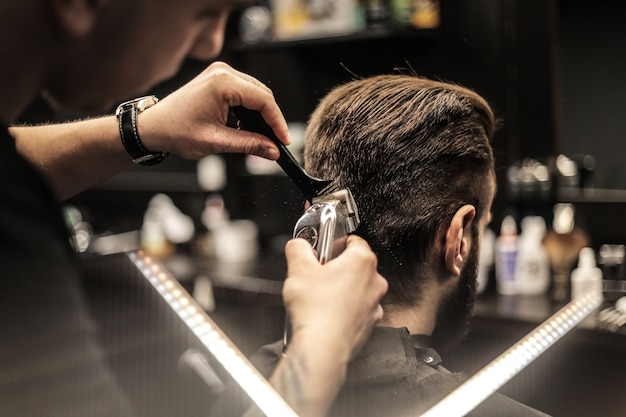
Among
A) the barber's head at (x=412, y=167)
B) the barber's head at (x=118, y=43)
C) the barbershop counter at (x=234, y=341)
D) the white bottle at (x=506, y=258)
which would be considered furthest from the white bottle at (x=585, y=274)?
the barber's head at (x=118, y=43)

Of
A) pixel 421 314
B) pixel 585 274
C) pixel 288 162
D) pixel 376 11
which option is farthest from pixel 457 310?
pixel 585 274

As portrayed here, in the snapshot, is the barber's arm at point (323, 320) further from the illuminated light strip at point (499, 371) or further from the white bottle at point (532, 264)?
the white bottle at point (532, 264)

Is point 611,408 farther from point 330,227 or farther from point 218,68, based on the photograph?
point 218,68

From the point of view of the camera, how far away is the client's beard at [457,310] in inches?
42.1

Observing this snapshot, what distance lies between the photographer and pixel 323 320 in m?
0.84

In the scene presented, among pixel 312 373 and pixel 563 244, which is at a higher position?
pixel 312 373

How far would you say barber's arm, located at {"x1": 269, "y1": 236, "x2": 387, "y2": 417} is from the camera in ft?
2.79

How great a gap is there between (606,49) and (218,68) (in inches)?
38.4

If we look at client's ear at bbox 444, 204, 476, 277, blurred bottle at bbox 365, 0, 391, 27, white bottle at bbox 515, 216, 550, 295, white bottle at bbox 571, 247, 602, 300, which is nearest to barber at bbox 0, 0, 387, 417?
client's ear at bbox 444, 204, 476, 277

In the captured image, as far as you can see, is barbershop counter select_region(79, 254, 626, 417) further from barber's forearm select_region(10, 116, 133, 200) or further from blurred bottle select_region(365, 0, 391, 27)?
blurred bottle select_region(365, 0, 391, 27)

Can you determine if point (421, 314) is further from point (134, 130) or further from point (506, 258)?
point (506, 258)

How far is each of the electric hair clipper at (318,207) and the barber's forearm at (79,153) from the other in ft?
0.76

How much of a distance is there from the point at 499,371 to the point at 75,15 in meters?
0.72

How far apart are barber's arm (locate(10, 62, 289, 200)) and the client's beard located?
347mm
